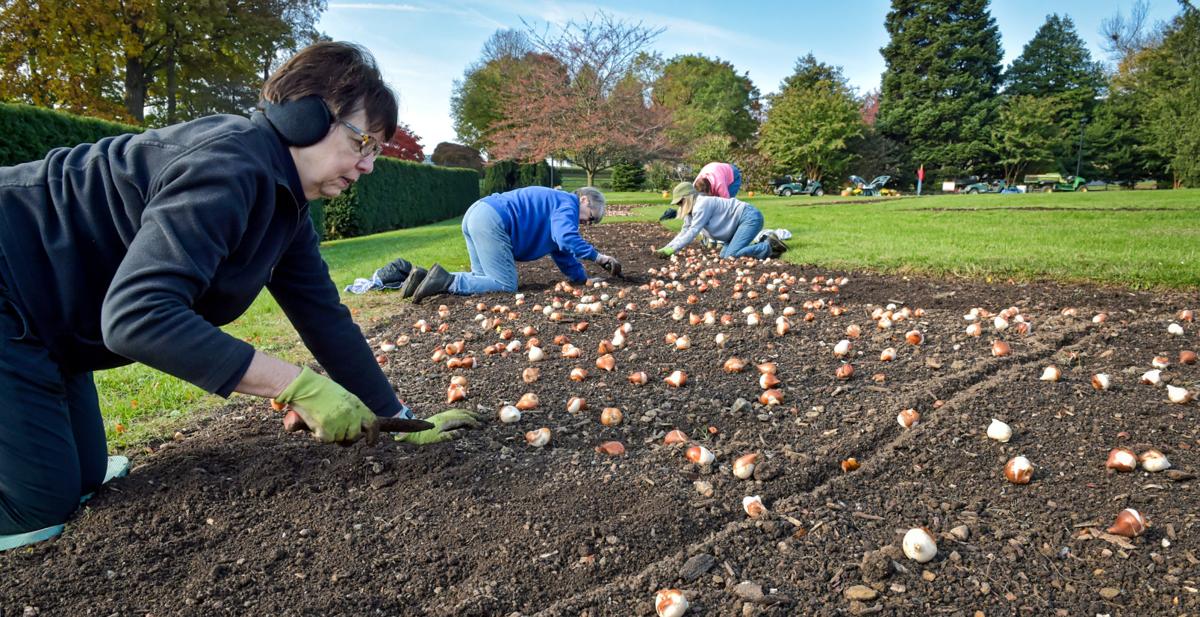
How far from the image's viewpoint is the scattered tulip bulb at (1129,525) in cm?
182

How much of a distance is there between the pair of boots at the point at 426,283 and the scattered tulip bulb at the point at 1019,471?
470 cm

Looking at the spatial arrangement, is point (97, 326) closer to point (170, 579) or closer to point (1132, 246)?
point (170, 579)

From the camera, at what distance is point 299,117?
1.87 m

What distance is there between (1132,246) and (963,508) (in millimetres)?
7215

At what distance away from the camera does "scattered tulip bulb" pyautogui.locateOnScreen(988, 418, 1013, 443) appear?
8.00ft

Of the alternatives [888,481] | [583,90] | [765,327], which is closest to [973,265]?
[765,327]

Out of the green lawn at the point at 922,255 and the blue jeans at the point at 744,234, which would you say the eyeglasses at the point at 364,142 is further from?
the blue jeans at the point at 744,234

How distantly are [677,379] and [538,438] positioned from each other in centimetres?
92

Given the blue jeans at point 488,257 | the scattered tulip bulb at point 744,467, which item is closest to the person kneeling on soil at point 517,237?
the blue jeans at point 488,257

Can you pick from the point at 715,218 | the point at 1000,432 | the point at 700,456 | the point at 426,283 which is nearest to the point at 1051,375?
the point at 1000,432

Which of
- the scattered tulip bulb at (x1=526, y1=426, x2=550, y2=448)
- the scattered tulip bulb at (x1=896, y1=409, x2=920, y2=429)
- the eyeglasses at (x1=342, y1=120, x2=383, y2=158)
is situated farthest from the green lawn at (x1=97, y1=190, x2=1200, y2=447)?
the scattered tulip bulb at (x1=896, y1=409, x2=920, y2=429)

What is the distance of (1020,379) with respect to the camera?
3051 millimetres

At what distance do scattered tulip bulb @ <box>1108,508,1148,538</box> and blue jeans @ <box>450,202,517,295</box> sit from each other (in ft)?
16.3

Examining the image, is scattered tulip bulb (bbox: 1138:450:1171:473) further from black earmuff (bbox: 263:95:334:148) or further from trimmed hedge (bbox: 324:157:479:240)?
trimmed hedge (bbox: 324:157:479:240)
